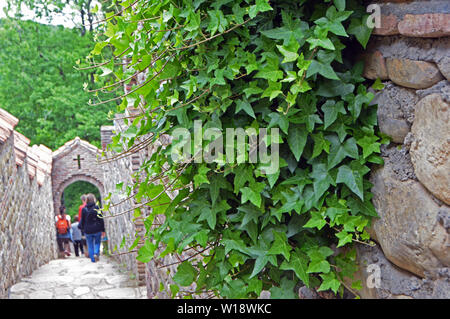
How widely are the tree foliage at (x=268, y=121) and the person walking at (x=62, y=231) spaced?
32.6 feet

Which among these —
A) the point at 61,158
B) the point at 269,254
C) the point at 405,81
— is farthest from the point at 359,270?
the point at 61,158

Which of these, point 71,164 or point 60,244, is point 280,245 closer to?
point 60,244

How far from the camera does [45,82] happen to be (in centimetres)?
1880

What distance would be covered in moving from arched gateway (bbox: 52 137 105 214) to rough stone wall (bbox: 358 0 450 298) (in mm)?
15203

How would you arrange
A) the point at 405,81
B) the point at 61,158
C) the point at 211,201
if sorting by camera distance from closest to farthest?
1. the point at 405,81
2. the point at 211,201
3. the point at 61,158

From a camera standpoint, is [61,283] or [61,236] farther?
[61,236]

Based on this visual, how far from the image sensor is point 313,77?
48.8 inches

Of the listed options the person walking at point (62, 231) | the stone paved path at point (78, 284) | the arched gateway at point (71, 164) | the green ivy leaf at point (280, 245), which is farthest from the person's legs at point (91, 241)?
the green ivy leaf at point (280, 245)

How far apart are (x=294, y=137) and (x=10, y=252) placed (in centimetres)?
556

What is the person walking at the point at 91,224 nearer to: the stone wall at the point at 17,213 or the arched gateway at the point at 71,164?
the stone wall at the point at 17,213

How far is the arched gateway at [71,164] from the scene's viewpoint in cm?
1570

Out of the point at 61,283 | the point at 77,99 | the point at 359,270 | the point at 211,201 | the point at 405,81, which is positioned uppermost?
the point at 77,99

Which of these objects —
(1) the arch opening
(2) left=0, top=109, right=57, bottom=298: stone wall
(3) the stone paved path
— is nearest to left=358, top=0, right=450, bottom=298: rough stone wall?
(2) left=0, top=109, right=57, bottom=298: stone wall

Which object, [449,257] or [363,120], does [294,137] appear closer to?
[363,120]
